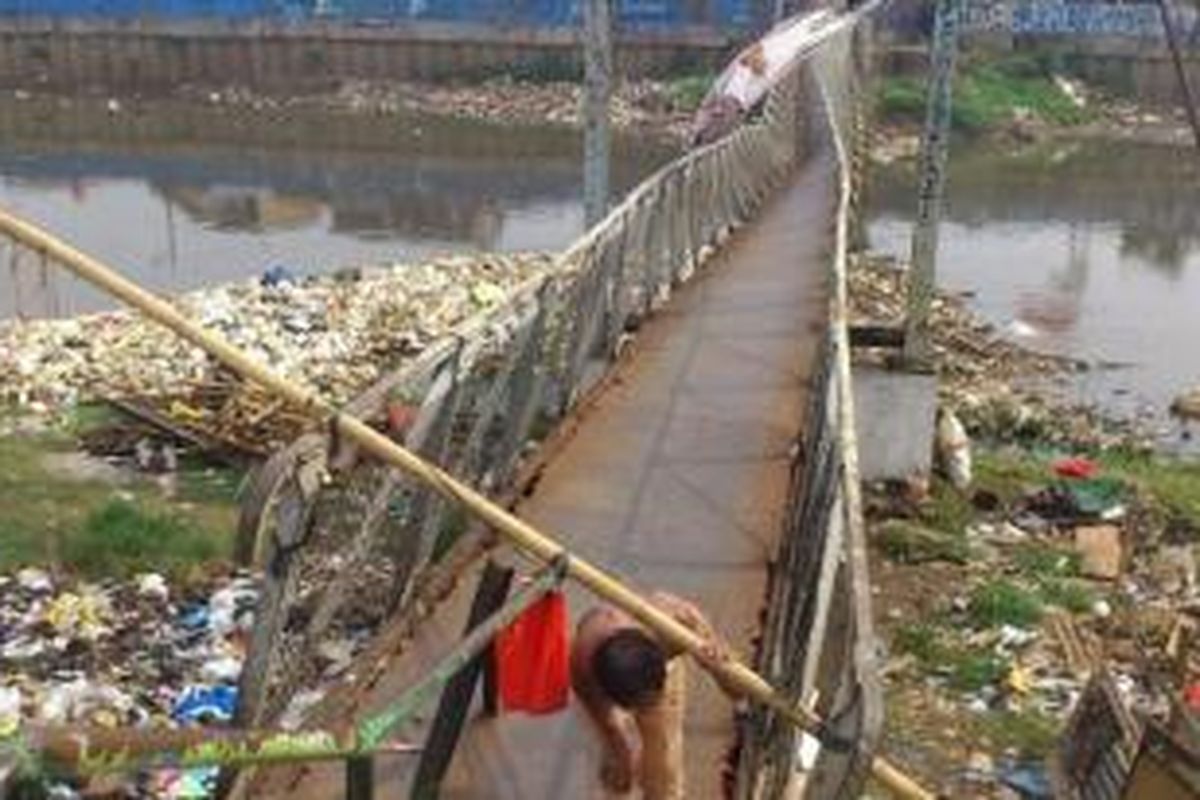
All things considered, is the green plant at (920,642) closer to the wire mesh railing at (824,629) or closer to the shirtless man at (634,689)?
the wire mesh railing at (824,629)

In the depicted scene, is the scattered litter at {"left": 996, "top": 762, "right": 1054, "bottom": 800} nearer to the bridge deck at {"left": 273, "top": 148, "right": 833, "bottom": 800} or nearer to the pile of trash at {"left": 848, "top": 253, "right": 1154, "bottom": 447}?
the bridge deck at {"left": 273, "top": 148, "right": 833, "bottom": 800}

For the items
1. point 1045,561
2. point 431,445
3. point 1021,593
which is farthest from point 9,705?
point 1045,561

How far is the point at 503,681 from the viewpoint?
222 inches

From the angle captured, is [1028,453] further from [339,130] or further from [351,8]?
[351,8]

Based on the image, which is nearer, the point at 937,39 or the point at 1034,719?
the point at 1034,719

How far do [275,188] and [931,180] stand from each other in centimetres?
2458

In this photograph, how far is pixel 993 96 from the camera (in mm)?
48344

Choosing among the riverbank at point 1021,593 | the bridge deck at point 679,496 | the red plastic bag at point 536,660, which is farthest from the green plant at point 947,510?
the red plastic bag at point 536,660

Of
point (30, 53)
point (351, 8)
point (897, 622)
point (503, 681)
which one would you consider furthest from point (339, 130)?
point (503, 681)

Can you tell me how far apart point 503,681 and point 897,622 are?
615 centimetres

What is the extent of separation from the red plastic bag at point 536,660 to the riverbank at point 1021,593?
3.84 metres

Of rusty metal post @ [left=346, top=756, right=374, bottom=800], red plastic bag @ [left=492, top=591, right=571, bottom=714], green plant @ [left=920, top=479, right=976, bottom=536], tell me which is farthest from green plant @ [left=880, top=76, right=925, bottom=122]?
rusty metal post @ [left=346, top=756, right=374, bottom=800]

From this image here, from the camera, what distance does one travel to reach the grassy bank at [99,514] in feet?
37.0

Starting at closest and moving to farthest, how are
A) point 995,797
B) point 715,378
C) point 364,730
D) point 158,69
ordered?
1. point 364,730
2. point 995,797
3. point 715,378
4. point 158,69
